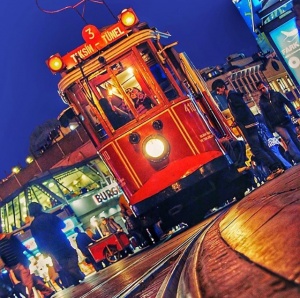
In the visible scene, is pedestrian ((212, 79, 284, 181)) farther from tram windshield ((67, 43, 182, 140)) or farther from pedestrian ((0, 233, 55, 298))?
pedestrian ((0, 233, 55, 298))

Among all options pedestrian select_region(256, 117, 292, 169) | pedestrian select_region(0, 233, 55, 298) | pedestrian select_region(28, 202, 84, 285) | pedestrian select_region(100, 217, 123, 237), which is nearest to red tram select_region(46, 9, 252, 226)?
pedestrian select_region(256, 117, 292, 169)

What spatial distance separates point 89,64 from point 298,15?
4385 mm

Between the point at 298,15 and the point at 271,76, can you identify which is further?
the point at 271,76

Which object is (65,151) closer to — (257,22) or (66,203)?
(66,203)

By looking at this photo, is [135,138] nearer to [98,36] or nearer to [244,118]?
[244,118]

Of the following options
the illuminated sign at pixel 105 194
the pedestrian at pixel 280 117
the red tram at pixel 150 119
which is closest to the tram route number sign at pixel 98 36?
the red tram at pixel 150 119

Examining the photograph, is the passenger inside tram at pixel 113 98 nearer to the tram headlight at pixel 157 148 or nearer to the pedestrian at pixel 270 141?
the tram headlight at pixel 157 148

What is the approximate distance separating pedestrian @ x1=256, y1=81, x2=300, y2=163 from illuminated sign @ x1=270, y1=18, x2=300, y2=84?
3.65 metres

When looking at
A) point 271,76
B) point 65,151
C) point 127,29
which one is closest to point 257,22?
point 127,29

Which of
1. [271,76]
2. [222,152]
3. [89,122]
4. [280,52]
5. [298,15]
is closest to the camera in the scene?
[298,15]

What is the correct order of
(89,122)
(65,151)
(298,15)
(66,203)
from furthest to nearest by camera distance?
(65,151) < (66,203) < (89,122) < (298,15)

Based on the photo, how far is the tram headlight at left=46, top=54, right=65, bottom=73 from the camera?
826 centimetres

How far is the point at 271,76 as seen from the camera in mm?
54125

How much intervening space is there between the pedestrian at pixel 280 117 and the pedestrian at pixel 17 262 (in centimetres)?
622
